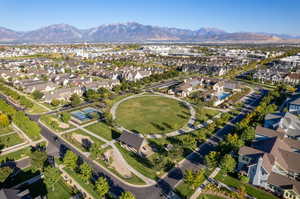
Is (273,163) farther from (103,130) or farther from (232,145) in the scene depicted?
(103,130)

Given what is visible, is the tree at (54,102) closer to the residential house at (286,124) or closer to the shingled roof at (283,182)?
the shingled roof at (283,182)

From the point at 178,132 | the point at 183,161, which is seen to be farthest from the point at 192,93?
the point at 183,161

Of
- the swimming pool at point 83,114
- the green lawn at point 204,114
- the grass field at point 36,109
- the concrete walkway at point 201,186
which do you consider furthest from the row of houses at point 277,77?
the grass field at point 36,109

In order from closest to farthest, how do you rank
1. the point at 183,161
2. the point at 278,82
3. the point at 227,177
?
the point at 227,177
the point at 183,161
the point at 278,82

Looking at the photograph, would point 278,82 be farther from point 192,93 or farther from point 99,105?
point 99,105

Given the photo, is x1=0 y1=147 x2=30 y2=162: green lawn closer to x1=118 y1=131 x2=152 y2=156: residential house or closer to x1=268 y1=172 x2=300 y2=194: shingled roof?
x1=118 y1=131 x2=152 y2=156: residential house

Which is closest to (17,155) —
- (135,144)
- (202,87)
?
(135,144)

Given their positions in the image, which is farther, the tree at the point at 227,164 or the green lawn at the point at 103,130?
the green lawn at the point at 103,130
